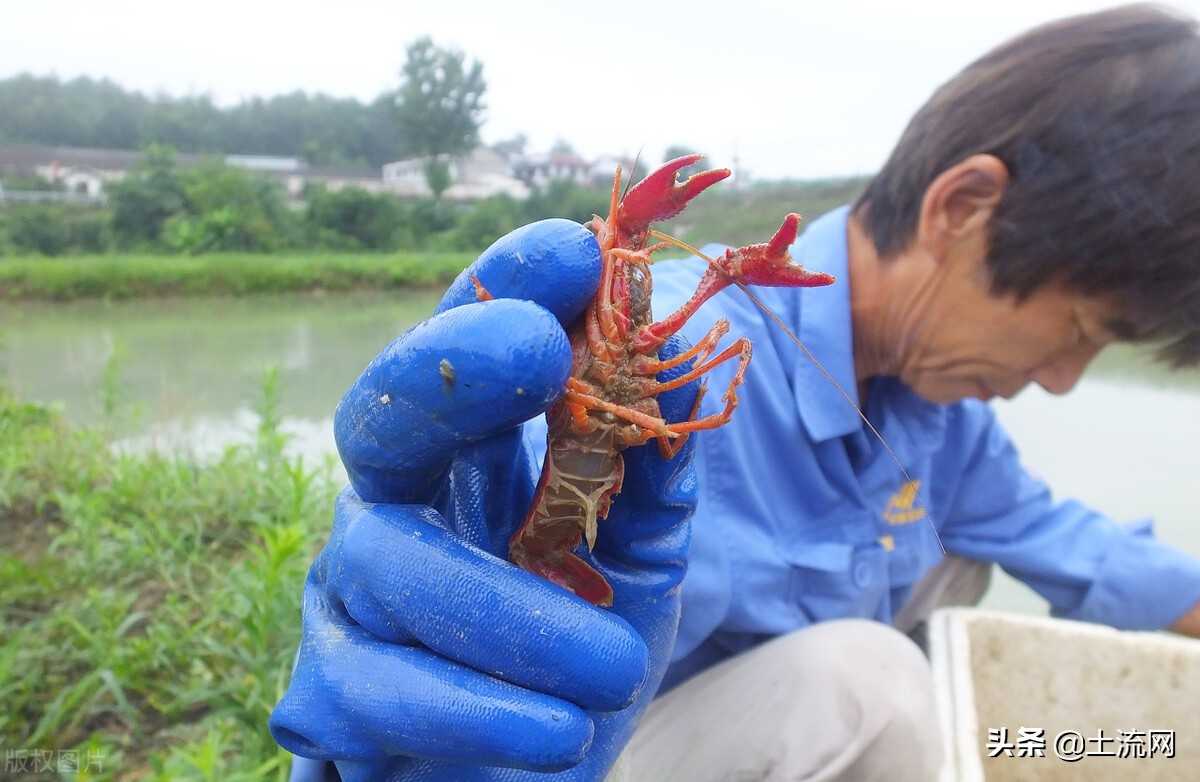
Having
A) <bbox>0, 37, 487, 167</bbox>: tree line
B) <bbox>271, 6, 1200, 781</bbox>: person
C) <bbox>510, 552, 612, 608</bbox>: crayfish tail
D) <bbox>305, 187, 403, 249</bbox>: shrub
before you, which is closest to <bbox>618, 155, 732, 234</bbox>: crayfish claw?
<bbox>271, 6, 1200, 781</bbox>: person

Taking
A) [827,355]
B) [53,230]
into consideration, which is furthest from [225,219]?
[827,355]

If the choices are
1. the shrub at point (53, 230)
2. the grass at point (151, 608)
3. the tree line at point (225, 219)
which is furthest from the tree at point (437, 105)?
the grass at point (151, 608)

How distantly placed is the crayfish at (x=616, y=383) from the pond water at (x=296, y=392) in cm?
217

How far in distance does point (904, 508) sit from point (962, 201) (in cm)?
86

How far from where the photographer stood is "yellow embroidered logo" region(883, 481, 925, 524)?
2.10 metres

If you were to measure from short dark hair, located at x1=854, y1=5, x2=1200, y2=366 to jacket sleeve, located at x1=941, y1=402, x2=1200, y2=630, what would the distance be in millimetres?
684

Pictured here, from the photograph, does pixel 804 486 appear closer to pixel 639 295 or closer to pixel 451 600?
pixel 639 295

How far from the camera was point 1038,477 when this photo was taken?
8.61 ft

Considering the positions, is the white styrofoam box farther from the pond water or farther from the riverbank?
the riverbank

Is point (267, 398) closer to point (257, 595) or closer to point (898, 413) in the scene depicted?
point (257, 595)

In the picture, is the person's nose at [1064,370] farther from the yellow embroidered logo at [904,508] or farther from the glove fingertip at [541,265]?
the glove fingertip at [541,265]

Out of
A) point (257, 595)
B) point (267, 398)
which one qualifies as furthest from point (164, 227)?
point (257, 595)

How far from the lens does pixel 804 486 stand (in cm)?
199

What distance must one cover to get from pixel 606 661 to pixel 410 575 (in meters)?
0.27
